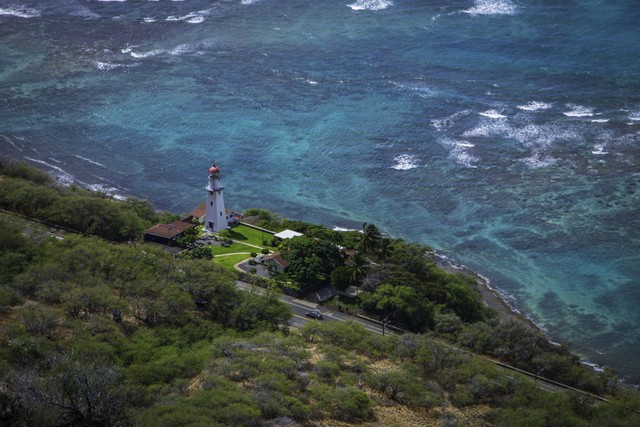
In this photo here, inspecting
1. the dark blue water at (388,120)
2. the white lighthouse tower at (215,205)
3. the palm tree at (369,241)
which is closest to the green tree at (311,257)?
the palm tree at (369,241)

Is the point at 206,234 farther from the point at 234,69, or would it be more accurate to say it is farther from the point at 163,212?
the point at 234,69

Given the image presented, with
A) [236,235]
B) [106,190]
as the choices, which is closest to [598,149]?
[236,235]

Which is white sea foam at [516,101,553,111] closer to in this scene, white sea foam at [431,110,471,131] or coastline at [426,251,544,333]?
white sea foam at [431,110,471,131]

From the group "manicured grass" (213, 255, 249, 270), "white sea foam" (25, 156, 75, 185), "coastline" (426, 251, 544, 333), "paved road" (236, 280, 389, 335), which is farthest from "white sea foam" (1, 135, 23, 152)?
"coastline" (426, 251, 544, 333)

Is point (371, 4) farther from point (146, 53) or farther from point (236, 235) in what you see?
point (236, 235)

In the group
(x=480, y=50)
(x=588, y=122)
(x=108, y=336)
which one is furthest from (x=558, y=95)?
(x=108, y=336)
